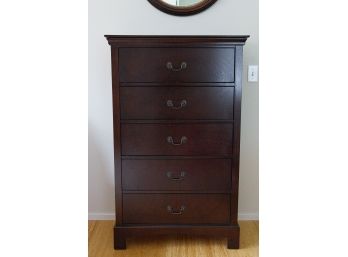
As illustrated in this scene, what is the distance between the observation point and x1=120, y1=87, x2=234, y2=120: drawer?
161cm

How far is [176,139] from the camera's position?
5.41 ft

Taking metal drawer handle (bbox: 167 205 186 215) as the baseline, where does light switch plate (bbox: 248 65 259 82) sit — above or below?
above

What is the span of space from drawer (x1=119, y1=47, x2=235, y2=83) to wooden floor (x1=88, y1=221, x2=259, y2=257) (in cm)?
96

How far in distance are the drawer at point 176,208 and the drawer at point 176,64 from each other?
0.63 meters

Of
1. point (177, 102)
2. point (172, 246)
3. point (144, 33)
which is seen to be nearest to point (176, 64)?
point (177, 102)

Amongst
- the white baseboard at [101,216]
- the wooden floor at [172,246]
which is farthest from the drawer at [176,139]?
the white baseboard at [101,216]

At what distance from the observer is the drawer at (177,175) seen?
166 centimetres

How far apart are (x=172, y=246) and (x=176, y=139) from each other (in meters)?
0.65

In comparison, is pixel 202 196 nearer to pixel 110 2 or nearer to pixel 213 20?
pixel 213 20

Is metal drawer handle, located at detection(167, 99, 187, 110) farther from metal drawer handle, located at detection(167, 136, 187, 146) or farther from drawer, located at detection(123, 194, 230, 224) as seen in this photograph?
drawer, located at detection(123, 194, 230, 224)

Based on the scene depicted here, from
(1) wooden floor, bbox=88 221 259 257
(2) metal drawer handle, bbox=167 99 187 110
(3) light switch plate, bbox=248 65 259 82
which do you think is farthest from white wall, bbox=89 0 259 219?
(2) metal drawer handle, bbox=167 99 187 110
